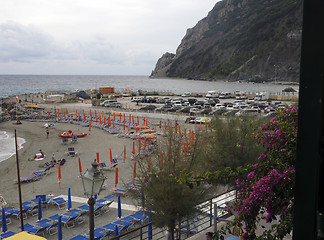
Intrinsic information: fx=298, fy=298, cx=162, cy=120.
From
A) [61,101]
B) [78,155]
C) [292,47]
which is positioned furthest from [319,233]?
[292,47]

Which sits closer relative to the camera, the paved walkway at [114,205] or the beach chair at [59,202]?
the paved walkway at [114,205]

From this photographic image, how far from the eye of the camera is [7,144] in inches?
1155

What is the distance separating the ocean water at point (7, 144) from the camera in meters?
25.4

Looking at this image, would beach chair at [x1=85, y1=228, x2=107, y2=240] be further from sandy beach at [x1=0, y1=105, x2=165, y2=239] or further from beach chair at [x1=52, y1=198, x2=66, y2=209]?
beach chair at [x1=52, y1=198, x2=66, y2=209]

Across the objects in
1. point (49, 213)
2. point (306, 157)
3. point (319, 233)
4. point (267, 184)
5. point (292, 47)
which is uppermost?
point (292, 47)

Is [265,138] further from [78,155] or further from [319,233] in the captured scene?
[78,155]

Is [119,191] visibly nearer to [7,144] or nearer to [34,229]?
[34,229]

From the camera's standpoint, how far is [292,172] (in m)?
3.54

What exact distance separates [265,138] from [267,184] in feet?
3.48

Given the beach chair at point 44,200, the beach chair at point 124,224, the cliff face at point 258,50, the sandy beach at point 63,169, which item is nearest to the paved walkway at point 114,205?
the sandy beach at point 63,169

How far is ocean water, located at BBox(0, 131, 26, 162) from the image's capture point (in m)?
25.4

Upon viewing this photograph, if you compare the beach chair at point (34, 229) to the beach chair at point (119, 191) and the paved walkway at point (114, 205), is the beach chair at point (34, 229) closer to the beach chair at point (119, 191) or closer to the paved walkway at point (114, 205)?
the paved walkway at point (114, 205)

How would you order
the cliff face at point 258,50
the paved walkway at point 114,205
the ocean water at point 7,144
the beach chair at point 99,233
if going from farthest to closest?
the cliff face at point 258,50, the ocean water at point 7,144, the paved walkway at point 114,205, the beach chair at point 99,233

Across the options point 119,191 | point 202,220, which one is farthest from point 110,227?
point 119,191
